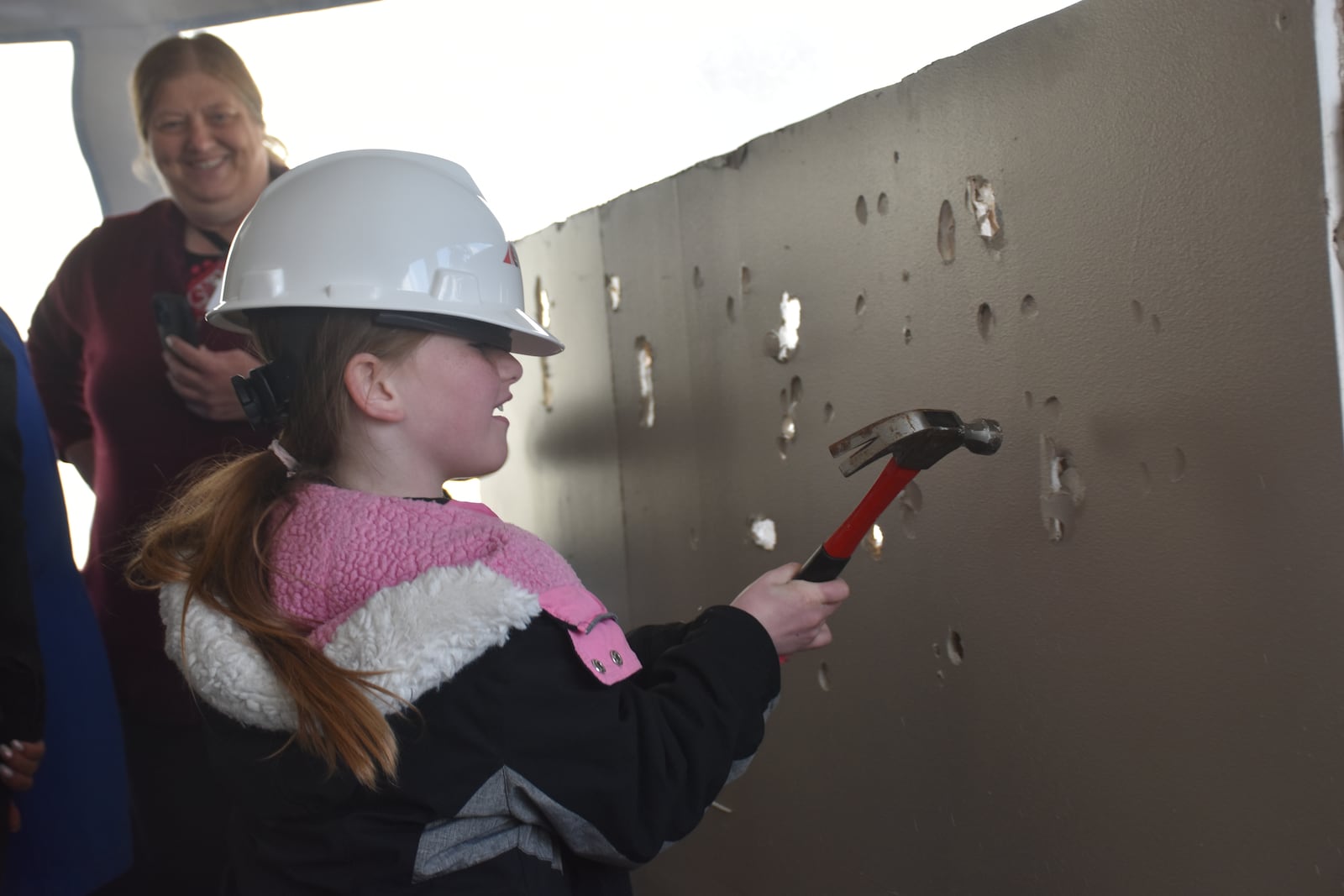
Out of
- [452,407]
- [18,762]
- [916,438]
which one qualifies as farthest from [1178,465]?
[18,762]

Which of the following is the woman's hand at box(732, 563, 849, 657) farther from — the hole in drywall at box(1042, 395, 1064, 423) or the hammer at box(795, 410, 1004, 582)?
the hole in drywall at box(1042, 395, 1064, 423)

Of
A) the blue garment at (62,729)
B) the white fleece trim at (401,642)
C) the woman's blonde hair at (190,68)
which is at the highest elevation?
the woman's blonde hair at (190,68)

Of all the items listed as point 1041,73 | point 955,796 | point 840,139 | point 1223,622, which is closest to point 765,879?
point 955,796

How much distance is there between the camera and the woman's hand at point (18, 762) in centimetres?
122

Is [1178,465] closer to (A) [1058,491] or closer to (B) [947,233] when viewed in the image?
(A) [1058,491]

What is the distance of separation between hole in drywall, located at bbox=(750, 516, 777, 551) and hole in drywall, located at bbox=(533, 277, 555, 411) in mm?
694

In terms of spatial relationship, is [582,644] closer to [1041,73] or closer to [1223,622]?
[1223,622]

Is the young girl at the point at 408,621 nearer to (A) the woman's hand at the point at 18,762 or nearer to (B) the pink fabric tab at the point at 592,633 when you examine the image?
(B) the pink fabric tab at the point at 592,633

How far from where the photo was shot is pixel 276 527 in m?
0.93

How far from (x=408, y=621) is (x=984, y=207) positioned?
27.1 inches

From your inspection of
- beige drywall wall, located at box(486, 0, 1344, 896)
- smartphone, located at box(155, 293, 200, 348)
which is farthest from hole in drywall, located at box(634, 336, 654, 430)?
smartphone, located at box(155, 293, 200, 348)

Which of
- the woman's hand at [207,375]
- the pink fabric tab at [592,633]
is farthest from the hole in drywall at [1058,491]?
the woman's hand at [207,375]

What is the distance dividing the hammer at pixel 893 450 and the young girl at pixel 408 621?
0.12 ft

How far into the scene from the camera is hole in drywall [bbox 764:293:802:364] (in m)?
1.40
